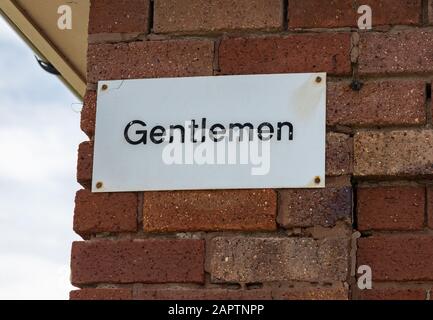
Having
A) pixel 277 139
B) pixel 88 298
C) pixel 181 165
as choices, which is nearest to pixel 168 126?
pixel 181 165

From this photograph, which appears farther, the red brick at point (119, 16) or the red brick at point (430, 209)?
the red brick at point (119, 16)

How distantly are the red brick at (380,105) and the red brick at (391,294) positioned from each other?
0.40m

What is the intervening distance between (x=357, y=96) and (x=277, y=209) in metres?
0.34

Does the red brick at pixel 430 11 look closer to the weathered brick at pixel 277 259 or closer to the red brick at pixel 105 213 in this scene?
the weathered brick at pixel 277 259

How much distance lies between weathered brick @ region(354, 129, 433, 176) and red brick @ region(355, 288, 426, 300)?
0.89ft

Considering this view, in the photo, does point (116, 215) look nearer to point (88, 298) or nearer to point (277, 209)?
point (88, 298)

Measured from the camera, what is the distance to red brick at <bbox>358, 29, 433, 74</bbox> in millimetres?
2430

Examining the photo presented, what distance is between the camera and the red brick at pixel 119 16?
258 centimetres

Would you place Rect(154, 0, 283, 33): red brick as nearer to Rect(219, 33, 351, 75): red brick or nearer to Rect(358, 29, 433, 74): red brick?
Rect(219, 33, 351, 75): red brick

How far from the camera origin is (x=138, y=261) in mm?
2396

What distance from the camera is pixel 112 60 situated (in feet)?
8.41

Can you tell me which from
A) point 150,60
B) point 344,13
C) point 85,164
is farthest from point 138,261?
point 344,13

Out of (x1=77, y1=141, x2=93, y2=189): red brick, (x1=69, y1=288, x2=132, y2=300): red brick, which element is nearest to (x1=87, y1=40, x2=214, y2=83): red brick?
(x1=77, y1=141, x2=93, y2=189): red brick

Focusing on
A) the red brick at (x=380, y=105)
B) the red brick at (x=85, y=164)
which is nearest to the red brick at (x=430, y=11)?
the red brick at (x=380, y=105)
